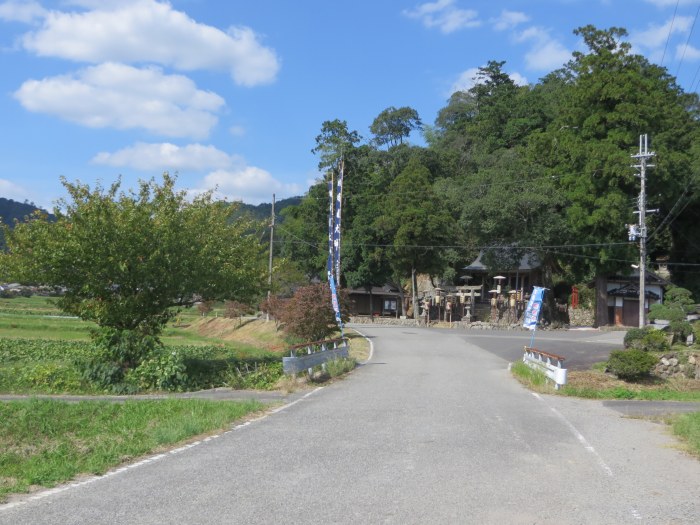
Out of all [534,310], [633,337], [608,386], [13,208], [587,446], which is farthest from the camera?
[13,208]

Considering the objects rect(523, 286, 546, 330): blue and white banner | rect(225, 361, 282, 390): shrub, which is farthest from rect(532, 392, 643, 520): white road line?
rect(523, 286, 546, 330): blue and white banner

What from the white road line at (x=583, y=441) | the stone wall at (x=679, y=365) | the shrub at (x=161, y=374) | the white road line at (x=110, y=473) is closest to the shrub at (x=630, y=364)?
the stone wall at (x=679, y=365)

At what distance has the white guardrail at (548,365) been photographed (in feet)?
55.4

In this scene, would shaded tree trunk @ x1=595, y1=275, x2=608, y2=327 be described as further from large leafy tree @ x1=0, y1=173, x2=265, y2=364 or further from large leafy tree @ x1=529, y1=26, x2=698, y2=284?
large leafy tree @ x1=0, y1=173, x2=265, y2=364

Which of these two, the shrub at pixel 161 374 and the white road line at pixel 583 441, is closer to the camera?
the white road line at pixel 583 441

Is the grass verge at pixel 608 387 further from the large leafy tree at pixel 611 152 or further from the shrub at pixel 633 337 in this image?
the large leafy tree at pixel 611 152

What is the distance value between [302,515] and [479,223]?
43.7 meters

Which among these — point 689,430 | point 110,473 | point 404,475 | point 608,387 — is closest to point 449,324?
point 608,387

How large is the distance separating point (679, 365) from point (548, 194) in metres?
25.5

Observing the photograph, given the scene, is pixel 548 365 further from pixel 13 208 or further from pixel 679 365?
pixel 13 208

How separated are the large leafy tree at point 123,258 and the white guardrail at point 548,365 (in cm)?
973

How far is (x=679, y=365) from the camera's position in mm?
22328

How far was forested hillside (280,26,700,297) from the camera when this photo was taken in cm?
4416

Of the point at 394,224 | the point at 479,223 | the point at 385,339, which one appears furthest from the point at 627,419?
the point at 394,224
